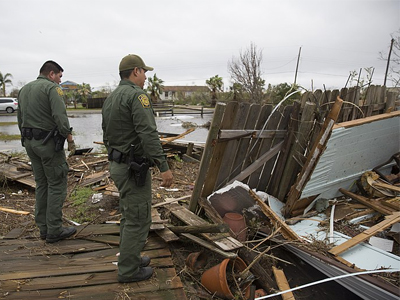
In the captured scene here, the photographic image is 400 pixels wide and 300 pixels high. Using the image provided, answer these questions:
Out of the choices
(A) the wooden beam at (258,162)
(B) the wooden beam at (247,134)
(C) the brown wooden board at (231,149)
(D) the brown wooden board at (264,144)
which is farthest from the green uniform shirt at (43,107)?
(D) the brown wooden board at (264,144)

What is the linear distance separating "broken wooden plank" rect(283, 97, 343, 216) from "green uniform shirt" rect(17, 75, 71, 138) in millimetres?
3176

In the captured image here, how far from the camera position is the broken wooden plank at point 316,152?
3615mm

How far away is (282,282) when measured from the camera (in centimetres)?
310

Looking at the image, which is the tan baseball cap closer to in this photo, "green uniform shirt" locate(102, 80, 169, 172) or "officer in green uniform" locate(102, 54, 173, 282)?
"officer in green uniform" locate(102, 54, 173, 282)

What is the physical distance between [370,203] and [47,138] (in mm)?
4556

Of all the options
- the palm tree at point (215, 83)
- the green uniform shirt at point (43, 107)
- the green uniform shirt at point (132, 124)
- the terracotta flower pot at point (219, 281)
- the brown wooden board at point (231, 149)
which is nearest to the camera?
the green uniform shirt at point (132, 124)

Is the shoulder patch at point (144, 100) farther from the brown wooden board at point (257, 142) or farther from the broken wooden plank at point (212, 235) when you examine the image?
the brown wooden board at point (257, 142)

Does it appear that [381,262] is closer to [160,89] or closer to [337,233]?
[337,233]

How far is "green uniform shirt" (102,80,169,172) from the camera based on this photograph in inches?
94.4

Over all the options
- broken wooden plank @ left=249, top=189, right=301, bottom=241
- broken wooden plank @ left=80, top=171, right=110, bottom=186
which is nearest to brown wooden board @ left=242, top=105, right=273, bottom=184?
broken wooden plank @ left=249, top=189, right=301, bottom=241

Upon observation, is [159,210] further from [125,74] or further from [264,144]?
[125,74]

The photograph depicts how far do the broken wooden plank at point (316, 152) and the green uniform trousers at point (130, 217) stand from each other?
7.51ft

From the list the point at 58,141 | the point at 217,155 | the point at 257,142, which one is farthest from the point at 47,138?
the point at 257,142

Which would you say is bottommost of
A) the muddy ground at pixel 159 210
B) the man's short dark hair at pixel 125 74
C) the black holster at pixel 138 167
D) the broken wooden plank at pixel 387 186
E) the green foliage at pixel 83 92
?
the muddy ground at pixel 159 210
